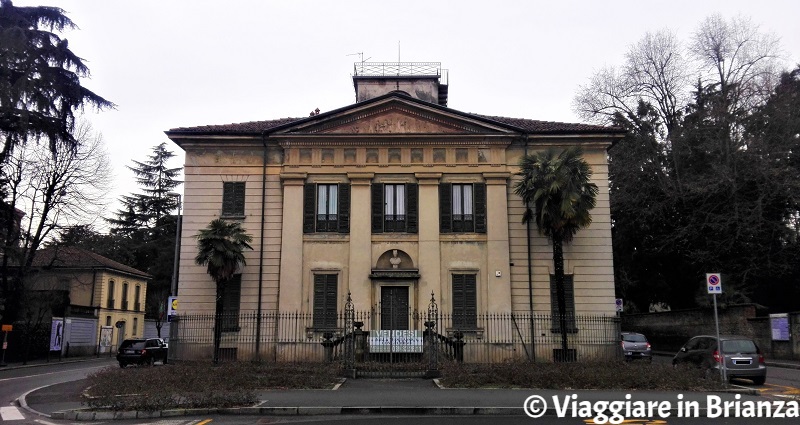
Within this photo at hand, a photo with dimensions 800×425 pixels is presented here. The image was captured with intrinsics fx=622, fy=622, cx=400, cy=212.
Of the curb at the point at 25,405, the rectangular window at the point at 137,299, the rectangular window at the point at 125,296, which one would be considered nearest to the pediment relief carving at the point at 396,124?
the curb at the point at 25,405

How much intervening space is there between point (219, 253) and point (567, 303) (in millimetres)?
14210

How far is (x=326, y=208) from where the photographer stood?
26.6 m

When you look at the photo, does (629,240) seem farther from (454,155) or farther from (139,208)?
(139,208)

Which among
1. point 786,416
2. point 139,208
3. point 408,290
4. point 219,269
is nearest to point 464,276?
point 408,290

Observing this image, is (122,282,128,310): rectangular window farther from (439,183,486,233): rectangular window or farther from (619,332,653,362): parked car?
(619,332,653,362): parked car

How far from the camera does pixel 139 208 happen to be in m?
61.1

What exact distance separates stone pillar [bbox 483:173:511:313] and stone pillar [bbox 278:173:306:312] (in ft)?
25.4

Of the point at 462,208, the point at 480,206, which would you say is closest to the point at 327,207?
the point at 462,208

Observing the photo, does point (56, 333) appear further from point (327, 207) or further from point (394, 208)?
point (394, 208)

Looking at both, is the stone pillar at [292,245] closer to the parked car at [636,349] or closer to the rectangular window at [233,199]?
the rectangular window at [233,199]

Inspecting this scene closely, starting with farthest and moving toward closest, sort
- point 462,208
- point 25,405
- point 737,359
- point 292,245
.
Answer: point 462,208, point 292,245, point 737,359, point 25,405

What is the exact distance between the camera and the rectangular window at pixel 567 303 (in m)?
25.4

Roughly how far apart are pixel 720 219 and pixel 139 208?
5115 centimetres

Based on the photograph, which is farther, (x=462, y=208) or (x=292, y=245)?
(x=462, y=208)
